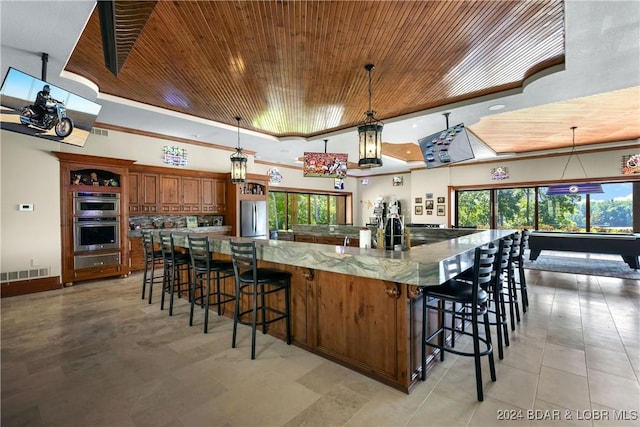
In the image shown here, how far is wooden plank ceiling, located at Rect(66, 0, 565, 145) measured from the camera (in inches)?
104

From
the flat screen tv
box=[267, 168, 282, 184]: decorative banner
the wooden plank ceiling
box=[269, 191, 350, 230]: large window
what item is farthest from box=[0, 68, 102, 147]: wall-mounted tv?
box=[269, 191, 350, 230]: large window

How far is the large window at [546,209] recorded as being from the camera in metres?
8.36

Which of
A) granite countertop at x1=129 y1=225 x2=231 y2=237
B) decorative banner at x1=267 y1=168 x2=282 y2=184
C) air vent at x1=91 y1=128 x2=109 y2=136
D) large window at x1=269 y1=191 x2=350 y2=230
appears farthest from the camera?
large window at x1=269 y1=191 x2=350 y2=230

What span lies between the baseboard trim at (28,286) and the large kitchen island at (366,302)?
491 cm

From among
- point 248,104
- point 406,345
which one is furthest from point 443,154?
point 406,345

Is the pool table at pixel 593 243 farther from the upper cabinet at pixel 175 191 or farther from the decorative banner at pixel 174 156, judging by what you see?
the decorative banner at pixel 174 156

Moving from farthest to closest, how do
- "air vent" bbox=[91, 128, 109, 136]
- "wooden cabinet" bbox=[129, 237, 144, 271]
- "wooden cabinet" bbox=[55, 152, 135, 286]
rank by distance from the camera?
"wooden cabinet" bbox=[129, 237, 144, 271], "air vent" bbox=[91, 128, 109, 136], "wooden cabinet" bbox=[55, 152, 135, 286]

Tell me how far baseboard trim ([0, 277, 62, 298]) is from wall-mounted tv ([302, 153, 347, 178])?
17.3 feet

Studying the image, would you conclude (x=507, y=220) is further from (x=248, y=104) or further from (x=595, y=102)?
(x=248, y=104)

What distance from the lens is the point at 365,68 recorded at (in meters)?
3.66

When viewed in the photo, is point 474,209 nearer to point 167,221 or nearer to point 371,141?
point 371,141

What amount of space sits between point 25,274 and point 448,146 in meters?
7.72

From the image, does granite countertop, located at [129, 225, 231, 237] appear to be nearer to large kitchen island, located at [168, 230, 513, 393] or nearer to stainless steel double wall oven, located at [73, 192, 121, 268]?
stainless steel double wall oven, located at [73, 192, 121, 268]

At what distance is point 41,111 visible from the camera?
11.4 ft
